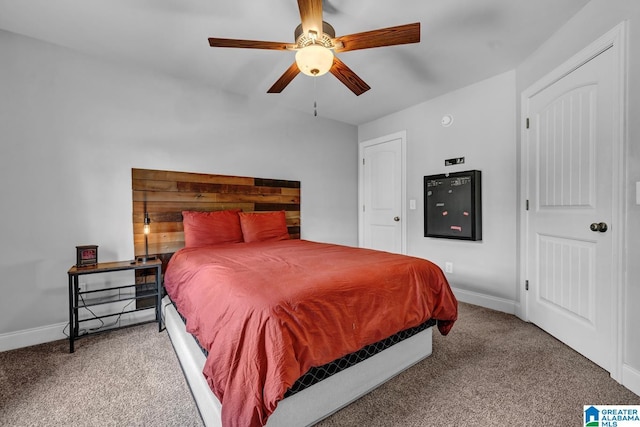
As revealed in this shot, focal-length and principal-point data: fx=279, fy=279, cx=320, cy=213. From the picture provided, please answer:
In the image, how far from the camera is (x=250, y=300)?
4.04 ft

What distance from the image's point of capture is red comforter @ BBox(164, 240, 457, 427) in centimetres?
109

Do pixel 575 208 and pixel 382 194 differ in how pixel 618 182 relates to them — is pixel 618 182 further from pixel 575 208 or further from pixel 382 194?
pixel 382 194

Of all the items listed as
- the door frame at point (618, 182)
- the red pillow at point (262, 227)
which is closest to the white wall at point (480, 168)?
the door frame at point (618, 182)

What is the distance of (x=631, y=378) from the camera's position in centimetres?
160

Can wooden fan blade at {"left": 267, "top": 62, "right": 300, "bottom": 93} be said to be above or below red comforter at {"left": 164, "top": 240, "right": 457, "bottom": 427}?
above

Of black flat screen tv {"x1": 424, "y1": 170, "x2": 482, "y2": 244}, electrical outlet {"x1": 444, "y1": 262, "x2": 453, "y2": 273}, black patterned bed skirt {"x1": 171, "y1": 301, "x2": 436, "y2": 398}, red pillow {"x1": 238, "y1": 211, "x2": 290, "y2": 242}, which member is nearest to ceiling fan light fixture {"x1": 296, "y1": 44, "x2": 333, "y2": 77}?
black patterned bed skirt {"x1": 171, "y1": 301, "x2": 436, "y2": 398}

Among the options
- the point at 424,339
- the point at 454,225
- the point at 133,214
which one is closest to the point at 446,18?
the point at 454,225

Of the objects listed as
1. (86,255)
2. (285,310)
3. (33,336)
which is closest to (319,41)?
(285,310)

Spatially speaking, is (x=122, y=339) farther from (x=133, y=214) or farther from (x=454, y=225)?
(x=454, y=225)

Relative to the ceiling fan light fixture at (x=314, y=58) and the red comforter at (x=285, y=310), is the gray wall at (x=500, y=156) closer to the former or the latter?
the red comforter at (x=285, y=310)

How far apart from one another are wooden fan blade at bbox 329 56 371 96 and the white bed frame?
189cm

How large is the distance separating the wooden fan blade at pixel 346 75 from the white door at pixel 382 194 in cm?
190

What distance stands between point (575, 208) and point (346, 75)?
197cm

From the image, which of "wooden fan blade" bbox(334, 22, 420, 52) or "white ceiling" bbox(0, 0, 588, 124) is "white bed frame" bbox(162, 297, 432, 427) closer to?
"wooden fan blade" bbox(334, 22, 420, 52)
